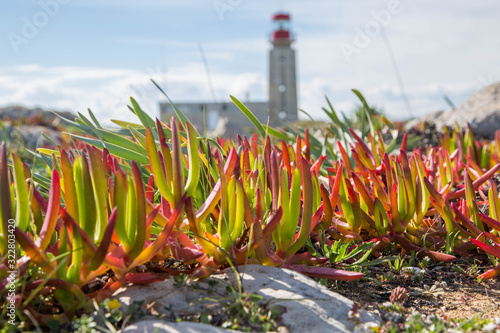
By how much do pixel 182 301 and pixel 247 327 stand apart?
0.89ft

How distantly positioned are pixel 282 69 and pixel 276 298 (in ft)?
125

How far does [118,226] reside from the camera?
5.24 ft

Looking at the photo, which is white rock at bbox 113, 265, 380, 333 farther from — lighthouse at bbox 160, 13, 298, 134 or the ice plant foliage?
lighthouse at bbox 160, 13, 298, 134

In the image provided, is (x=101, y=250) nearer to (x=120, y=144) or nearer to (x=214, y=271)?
(x=214, y=271)

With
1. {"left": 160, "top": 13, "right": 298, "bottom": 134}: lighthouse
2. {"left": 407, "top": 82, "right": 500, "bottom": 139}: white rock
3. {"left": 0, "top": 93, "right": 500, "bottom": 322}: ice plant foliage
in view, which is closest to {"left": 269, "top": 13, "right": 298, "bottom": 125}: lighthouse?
{"left": 160, "top": 13, "right": 298, "bottom": 134}: lighthouse

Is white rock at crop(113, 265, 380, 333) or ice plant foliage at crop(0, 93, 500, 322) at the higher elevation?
ice plant foliage at crop(0, 93, 500, 322)

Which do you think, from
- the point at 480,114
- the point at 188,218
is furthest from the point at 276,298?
the point at 480,114

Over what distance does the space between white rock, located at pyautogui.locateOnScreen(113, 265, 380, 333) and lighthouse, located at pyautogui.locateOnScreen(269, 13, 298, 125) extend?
3460 cm

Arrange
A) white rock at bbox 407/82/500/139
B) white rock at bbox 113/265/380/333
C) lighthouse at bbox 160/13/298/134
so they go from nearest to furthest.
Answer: white rock at bbox 113/265/380/333 < white rock at bbox 407/82/500/139 < lighthouse at bbox 160/13/298/134

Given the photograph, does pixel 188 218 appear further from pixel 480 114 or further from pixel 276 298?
Answer: pixel 480 114

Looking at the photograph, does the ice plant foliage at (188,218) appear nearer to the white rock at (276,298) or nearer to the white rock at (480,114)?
the white rock at (276,298)

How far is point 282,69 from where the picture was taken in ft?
127

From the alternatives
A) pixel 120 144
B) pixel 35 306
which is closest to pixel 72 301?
pixel 35 306

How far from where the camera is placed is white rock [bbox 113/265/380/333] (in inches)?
62.6
